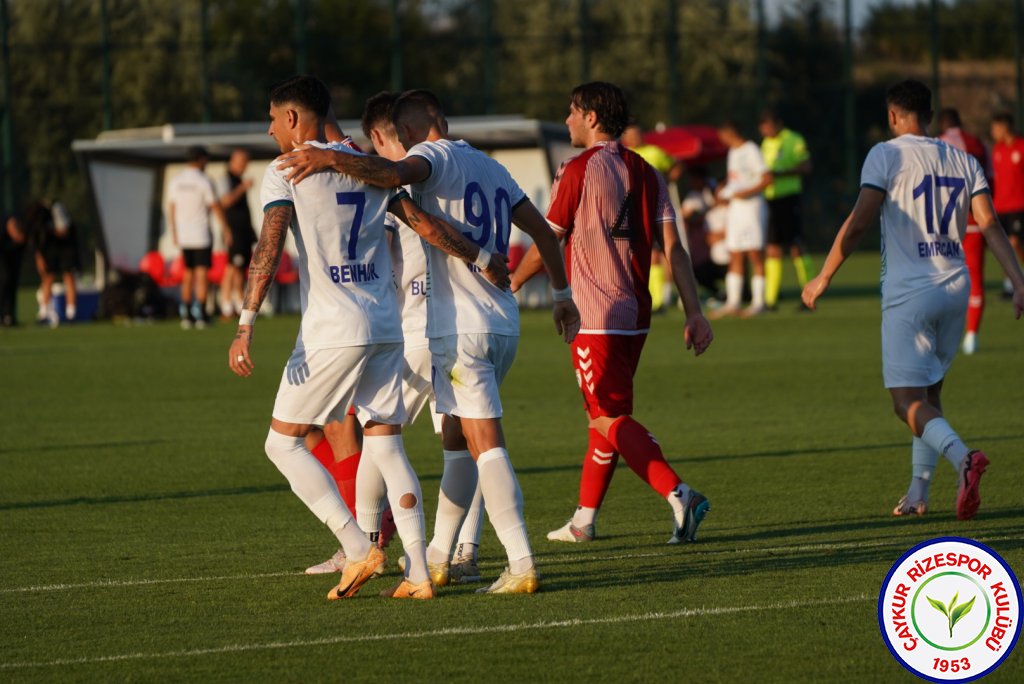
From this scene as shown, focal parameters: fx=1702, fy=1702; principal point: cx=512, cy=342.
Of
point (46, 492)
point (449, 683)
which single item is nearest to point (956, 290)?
point (449, 683)

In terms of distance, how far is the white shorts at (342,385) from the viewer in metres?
6.50

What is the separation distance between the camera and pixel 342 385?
21.4 feet

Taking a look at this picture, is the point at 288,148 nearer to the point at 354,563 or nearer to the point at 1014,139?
the point at 354,563

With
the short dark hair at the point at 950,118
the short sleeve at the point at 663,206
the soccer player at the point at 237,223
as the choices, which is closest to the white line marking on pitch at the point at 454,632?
the short sleeve at the point at 663,206

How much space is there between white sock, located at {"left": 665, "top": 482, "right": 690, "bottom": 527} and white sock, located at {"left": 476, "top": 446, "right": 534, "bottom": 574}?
3.93ft

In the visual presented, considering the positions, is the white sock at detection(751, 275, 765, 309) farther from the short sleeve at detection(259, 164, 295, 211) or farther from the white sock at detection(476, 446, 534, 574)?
the short sleeve at detection(259, 164, 295, 211)

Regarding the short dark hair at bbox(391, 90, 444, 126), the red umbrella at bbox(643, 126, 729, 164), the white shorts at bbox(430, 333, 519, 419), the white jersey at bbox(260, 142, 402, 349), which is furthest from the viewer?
the red umbrella at bbox(643, 126, 729, 164)

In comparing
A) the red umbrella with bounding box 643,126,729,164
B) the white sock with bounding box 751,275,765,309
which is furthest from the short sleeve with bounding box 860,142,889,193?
the red umbrella with bounding box 643,126,729,164

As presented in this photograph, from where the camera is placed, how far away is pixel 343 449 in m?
7.58

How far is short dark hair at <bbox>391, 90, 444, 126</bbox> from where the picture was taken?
6887 millimetres

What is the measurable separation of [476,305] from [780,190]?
16717 mm

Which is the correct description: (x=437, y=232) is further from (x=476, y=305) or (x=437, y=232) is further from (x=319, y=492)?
(x=319, y=492)

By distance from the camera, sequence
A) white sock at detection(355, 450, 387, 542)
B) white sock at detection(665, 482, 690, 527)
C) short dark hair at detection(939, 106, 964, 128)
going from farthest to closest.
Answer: short dark hair at detection(939, 106, 964, 128) → white sock at detection(665, 482, 690, 527) → white sock at detection(355, 450, 387, 542)

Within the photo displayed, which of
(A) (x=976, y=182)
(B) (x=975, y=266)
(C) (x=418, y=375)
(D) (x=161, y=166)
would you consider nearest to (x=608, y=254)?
(C) (x=418, y=375)
